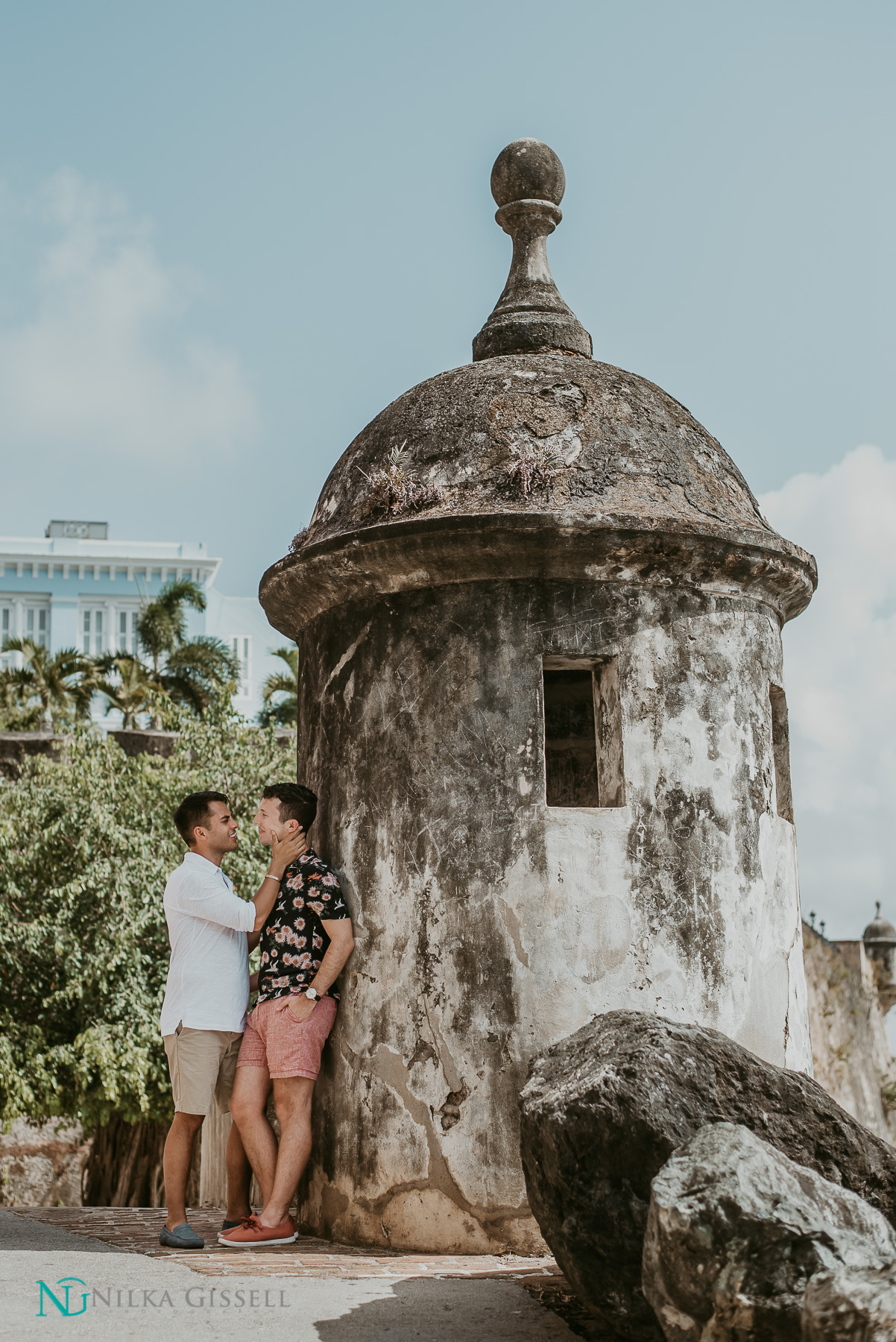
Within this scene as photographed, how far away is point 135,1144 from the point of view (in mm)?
13578

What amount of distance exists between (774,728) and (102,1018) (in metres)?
7.71

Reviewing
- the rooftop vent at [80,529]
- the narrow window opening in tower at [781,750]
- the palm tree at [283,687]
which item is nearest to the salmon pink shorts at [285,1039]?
the narrow window opening in tower at [781,750]

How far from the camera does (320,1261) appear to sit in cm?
441

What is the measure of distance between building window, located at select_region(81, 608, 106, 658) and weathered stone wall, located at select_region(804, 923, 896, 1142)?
29739mm

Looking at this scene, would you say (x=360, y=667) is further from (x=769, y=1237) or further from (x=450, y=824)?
(x=769, y=1237)

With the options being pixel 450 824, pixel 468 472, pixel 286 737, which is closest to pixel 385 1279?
pixel 450 824

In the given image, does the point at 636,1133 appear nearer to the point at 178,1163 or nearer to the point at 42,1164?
the point at 178,1163

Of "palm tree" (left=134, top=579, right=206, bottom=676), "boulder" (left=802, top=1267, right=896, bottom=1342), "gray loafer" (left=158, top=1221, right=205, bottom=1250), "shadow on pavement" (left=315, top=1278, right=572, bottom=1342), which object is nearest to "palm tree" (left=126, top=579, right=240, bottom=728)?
"palm tree" (left=134, top=579, right=206, bottom=676)

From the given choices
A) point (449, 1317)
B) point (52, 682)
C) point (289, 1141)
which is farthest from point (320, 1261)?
point (52, 682)

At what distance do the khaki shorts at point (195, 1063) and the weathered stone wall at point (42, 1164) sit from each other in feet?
32.6

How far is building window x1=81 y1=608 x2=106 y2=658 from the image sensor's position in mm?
43312

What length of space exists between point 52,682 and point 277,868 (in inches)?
954
